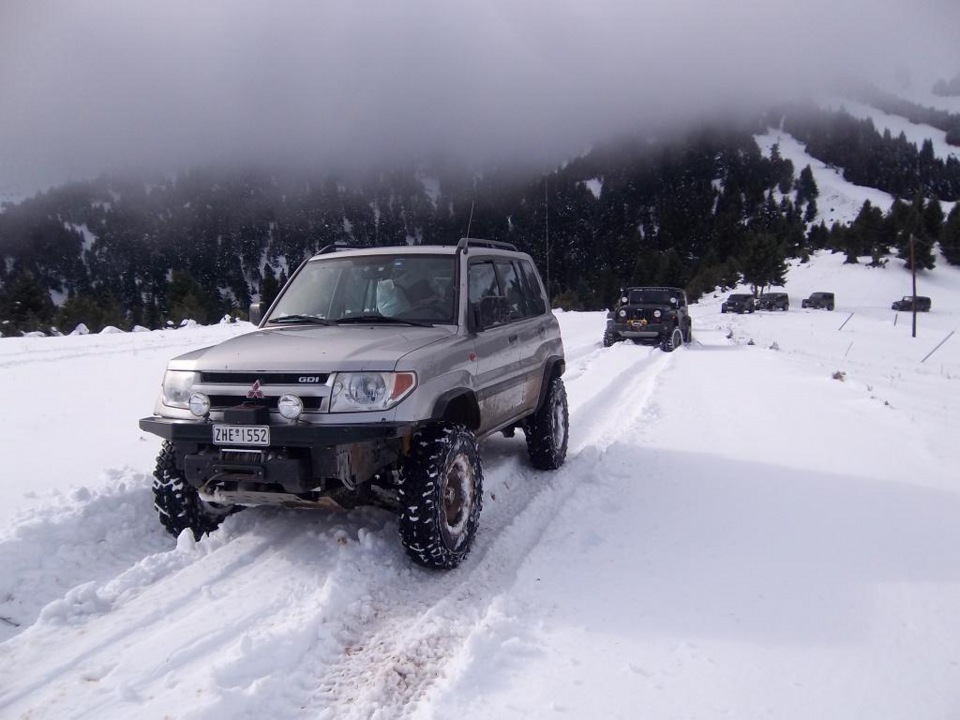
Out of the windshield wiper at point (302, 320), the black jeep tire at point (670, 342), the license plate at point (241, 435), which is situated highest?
the windshield wiper at point (302, 320)

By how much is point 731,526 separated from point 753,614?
1.37 m

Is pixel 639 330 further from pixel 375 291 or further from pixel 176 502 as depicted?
pixel 176 502

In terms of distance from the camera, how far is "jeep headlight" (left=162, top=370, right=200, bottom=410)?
13.6 feet

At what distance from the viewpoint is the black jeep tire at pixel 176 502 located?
4465mm

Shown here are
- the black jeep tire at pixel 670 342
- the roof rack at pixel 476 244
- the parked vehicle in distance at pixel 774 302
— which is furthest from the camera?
the parked vehicle in distance at pixel 774 302

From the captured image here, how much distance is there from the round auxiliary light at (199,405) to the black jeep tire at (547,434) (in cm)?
306

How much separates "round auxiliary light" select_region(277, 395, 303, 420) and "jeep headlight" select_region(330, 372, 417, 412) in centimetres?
19

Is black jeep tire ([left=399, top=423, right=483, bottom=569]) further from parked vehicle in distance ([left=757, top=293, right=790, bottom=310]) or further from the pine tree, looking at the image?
the pine tree

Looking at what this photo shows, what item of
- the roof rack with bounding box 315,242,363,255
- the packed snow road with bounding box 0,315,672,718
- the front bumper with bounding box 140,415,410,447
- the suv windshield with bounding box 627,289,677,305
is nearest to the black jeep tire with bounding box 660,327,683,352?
the suv windshield with bounding box 627,289,677,305

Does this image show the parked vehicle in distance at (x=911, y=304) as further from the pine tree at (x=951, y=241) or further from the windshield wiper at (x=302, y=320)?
the windshield wiper at (x=302, y=320)

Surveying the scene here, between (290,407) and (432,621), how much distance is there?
1434 mm

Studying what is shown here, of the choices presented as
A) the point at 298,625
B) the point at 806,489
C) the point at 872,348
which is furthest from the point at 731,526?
the point at 872,348

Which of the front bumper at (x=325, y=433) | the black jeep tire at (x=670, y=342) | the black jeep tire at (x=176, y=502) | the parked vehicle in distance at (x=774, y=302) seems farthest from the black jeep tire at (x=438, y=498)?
the parked vehicle in distance at (x=774, y=302)

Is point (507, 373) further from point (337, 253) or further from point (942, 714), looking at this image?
point (942, 714)
